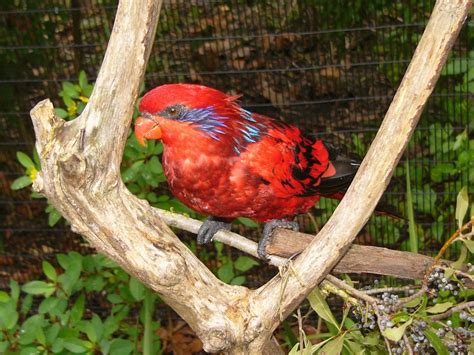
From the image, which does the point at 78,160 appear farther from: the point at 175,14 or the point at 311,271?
the point at 175,14

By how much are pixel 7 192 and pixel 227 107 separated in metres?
2.36

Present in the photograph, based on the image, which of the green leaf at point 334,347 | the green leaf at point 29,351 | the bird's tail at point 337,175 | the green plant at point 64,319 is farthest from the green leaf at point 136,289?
the green leaf at point 334,347

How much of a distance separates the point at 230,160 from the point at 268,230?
0.25m

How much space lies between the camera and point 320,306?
1.98 meters

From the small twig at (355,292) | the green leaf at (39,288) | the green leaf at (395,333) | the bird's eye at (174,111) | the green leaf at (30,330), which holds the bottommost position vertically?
the green leaf at (30,330)

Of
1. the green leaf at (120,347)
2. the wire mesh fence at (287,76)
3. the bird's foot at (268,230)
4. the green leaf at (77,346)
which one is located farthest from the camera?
the wire mesh fence at (287,76)

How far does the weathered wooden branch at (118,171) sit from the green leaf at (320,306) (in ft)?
0.45

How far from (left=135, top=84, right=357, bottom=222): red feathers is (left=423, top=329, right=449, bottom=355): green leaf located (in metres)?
0.69

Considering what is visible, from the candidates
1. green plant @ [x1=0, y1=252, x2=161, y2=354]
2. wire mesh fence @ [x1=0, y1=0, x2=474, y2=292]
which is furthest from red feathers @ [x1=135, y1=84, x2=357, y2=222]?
wire mesh fence @ [x1=0, y1=0, x2=474, y2=292]

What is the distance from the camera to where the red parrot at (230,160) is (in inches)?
84.2

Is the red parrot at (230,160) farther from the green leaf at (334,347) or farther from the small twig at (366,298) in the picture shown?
the green leaf at (334,347)

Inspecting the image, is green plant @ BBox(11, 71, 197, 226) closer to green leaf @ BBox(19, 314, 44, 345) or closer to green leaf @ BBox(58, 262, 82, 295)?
green leaf @ BBox(58, 262, 82, 295)

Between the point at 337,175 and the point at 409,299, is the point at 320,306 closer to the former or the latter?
the point at 409,299

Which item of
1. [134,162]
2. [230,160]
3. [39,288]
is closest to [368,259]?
[230,160]
